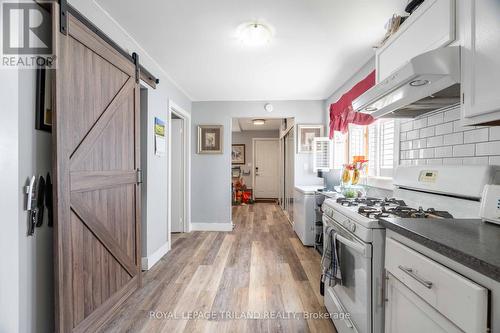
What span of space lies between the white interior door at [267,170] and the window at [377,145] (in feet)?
13.6

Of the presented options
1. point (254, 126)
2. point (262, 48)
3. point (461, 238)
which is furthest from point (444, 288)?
point (254, 126)

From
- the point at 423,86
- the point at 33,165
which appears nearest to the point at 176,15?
the point at 33,165

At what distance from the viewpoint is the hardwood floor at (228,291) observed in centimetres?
164

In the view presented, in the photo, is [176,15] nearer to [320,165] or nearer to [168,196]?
[168,196]

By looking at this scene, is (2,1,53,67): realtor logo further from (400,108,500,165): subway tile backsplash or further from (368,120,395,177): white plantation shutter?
(368,120,395,177): white plantation shutter

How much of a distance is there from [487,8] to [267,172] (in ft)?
20.6

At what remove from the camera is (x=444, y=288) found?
2.27ft

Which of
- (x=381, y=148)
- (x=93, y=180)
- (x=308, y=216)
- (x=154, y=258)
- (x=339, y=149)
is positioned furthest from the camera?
(x=339, y=149)

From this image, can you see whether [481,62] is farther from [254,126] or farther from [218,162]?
[254,126]

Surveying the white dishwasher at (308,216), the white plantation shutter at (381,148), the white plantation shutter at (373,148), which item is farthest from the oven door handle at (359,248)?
the white dishwasher at (308,216)

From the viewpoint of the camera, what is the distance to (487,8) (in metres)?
0.91

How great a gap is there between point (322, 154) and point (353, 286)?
2.64 m

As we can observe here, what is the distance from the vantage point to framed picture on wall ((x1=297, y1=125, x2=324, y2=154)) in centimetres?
386

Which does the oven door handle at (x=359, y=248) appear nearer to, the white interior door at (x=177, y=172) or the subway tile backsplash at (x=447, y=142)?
the subway tile backsplash at (x=447, y=142)
